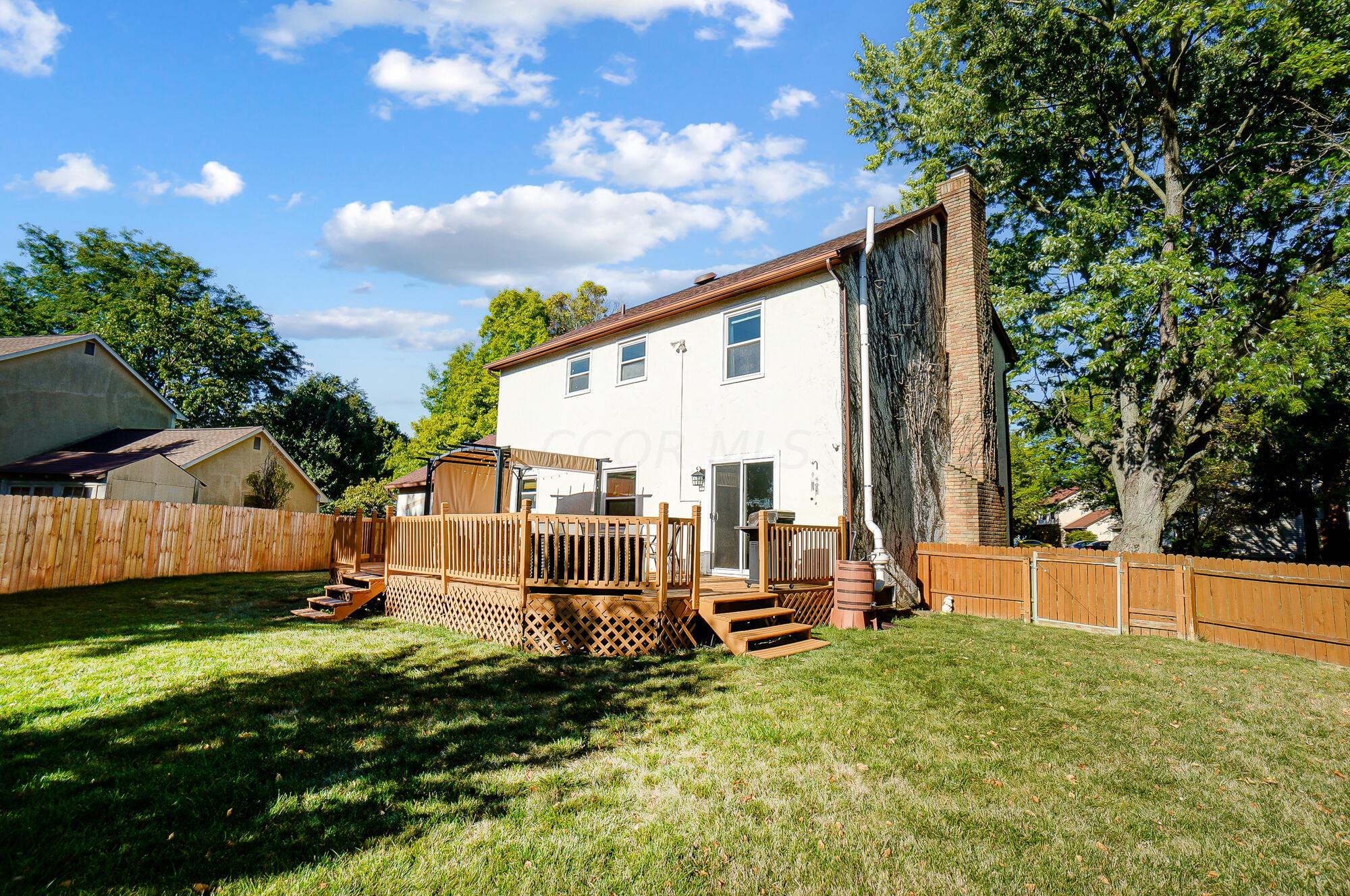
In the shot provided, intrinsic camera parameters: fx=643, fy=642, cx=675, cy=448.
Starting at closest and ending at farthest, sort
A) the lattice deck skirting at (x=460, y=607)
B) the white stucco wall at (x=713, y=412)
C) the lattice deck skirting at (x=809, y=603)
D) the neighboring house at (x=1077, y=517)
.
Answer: the lattice deck skirting at (x=460, y=607)
the lattice deck skirting at (x=809, y=603)
the white stucco wall at (x=713, y=412)
the neighboring house at (x=1077, y=517)

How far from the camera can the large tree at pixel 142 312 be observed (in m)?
31.6

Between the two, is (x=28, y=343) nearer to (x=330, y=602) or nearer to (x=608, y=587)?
(x=330, y=602)

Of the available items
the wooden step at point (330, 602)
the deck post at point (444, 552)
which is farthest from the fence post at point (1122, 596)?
the wooden step at point (330, 602)

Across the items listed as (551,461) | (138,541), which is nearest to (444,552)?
(551,461)

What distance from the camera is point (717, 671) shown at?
6996 mm

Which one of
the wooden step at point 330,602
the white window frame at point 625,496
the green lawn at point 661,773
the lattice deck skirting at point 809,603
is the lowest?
the green lawn at point 661,773

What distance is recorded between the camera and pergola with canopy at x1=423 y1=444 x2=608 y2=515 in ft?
40.8

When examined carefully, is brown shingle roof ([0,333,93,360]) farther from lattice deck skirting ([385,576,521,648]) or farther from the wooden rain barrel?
the wooden rain barrel

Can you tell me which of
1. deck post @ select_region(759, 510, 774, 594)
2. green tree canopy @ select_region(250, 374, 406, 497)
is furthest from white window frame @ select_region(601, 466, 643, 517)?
green tree canopy @ select_region(250, 374, 406, 497)

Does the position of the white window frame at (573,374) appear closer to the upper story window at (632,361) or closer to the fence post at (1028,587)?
the upper story window at (632,361)

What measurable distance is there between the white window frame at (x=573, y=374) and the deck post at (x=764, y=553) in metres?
6.85

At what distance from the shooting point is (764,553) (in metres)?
9.07

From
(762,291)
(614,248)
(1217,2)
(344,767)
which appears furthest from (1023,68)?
(344,767)

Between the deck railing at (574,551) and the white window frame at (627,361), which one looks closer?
the deck railing at (574,551)
